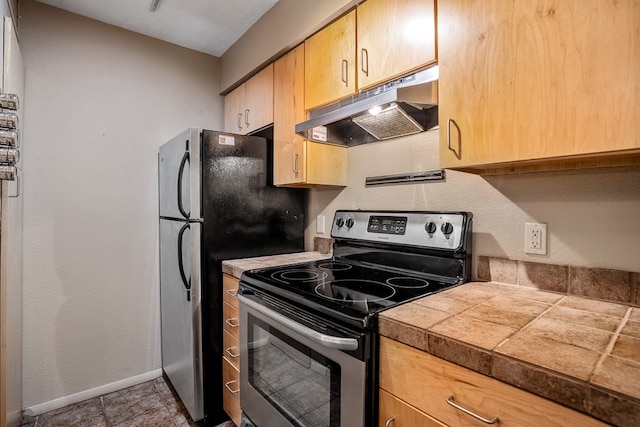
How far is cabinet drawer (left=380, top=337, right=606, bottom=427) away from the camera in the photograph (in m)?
0.62

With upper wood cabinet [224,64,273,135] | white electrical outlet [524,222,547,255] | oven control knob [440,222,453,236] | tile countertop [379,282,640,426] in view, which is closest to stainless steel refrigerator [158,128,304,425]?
upper wood cabinet [224,64,273,135]

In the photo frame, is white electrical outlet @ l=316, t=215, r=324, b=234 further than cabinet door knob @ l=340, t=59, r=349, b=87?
Yes

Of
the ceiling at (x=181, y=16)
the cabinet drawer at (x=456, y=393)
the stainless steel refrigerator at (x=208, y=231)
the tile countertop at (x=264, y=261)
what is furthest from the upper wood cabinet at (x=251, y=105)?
the cabinet drawer at (x=456, y=393)

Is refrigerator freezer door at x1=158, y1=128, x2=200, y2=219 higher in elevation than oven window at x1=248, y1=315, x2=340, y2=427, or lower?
higher

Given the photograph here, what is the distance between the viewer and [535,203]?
3.96ft

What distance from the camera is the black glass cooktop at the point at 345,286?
1.02 meters

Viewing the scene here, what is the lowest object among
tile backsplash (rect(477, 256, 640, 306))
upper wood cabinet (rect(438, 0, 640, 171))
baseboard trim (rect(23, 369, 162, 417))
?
baseboard trim (rect(23, 369, 162, 417))

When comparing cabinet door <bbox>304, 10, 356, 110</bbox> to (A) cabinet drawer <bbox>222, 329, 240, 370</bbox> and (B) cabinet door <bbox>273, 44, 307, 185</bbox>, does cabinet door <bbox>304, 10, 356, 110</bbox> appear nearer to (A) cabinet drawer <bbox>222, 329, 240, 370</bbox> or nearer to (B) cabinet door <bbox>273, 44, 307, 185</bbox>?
(B) cabinet door <bbox>273, 44, 307, 185</bbox>

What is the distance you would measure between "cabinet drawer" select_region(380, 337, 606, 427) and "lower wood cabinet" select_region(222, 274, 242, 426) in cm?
101

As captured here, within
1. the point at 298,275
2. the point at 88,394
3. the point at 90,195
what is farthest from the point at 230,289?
the point at 88,394

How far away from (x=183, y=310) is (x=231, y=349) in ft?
1.40

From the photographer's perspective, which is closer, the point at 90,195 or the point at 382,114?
the point at 382,114

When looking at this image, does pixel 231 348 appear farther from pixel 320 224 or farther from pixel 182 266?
pixel 320 224

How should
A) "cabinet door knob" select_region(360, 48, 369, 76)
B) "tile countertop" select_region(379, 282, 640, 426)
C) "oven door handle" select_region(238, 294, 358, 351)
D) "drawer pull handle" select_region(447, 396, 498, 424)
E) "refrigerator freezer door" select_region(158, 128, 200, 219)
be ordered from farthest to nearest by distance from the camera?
1. "refrigerator freezer door" select_region(158, 128, 200, 219)
2. "cabinet door knob" select_region(360, 48, 369, 76)
3. "oven door handle" select_region(238, 294, 358, 351)
4. "drawer pull handle" select_region(447, 396, 498, 424)
5. "tile countertop" select_region(379, 282, 640, 426)
